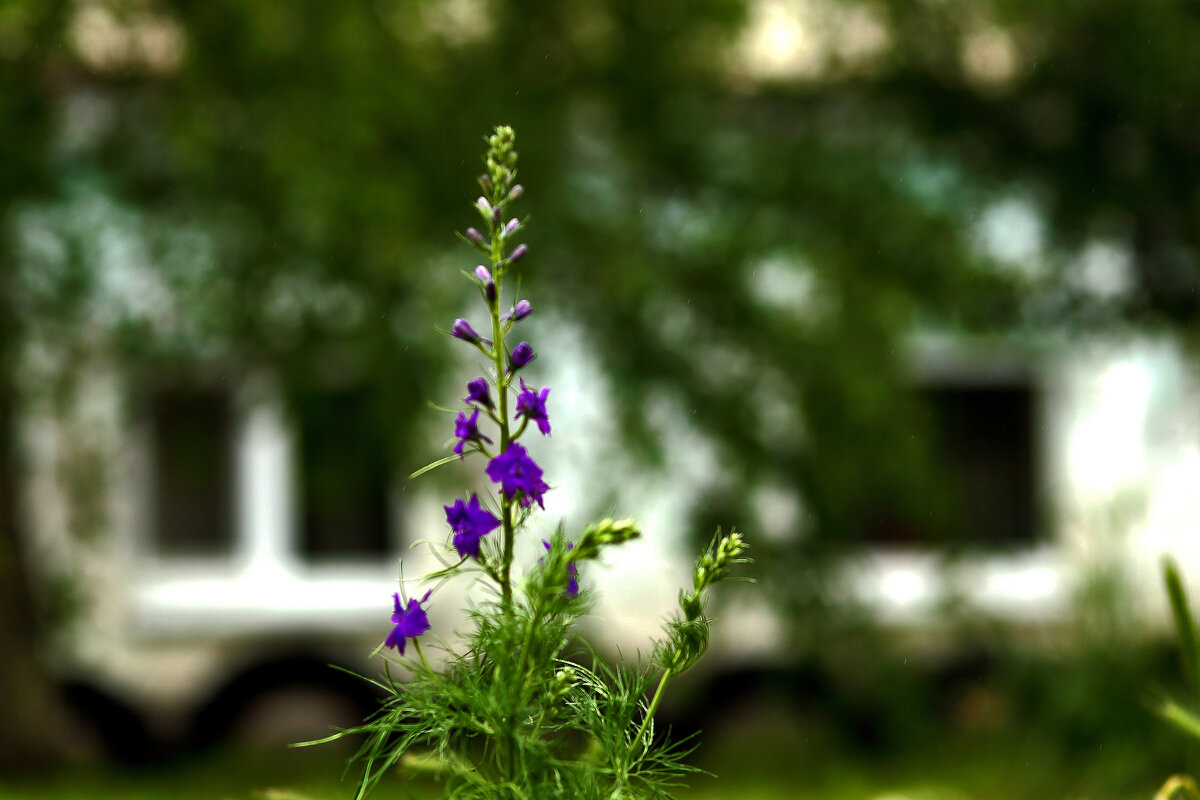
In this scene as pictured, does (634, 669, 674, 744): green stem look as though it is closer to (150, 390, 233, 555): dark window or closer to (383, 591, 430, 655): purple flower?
(383, 591, 430, 655): purple flower

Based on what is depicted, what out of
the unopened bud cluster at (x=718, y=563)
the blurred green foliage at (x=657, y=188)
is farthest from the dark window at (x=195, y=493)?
the unopened bud cluster at (x=718, y=563)

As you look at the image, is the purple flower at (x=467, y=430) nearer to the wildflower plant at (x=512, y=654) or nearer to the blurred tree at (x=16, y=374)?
the wildflower plant at (x=512, y=654)

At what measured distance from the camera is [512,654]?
125 cm

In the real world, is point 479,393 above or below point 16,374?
below

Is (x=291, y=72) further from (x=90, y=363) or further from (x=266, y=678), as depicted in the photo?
(x=266, y=678)

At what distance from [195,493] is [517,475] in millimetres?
9207

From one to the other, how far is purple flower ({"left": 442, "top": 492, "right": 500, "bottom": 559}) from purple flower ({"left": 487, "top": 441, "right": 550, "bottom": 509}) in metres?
0.03

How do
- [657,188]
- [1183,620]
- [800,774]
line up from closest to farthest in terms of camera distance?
1. [1183,620]
2. [657,188]
3. [800,774]

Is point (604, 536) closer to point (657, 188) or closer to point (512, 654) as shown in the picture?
point (512, 654)

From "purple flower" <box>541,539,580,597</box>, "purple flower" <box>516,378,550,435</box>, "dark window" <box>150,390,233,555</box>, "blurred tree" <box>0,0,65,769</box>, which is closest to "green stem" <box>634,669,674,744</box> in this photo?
"purple flower" <box>541,539,580,597</box>

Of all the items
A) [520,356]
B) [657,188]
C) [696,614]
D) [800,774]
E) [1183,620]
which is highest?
[657,188]

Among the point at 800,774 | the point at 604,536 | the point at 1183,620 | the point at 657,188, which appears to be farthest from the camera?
the point at 800,774

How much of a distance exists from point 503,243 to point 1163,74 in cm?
477

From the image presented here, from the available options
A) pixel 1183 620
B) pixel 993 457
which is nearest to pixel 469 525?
pixel 1183 620
